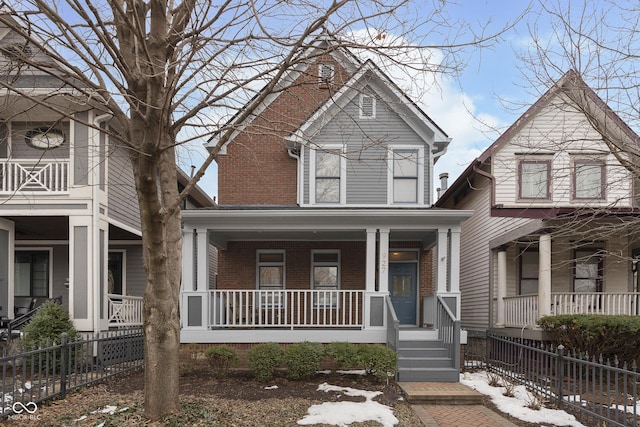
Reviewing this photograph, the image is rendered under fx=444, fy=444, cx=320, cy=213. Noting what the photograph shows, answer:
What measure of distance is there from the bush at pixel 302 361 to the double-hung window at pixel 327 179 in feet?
16.3

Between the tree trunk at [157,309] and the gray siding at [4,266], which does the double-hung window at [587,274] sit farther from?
the gray siding at [4,266]

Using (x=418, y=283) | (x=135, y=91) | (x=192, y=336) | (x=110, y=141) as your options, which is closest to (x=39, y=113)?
(x=110, y=141)

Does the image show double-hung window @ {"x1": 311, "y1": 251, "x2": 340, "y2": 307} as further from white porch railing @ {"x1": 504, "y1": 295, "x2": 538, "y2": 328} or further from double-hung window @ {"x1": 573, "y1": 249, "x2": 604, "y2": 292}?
double-hung window @ {"x1": 573, "y1": 249, "x2": 604, "y2": 292}

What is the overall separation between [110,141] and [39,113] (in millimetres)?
1934

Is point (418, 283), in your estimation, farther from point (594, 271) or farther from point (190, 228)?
point (190, 228)

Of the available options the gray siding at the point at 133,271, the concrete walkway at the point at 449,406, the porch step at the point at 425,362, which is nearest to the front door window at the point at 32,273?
the gray siding at the point at 133,271

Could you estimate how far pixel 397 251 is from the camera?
13.9 metres

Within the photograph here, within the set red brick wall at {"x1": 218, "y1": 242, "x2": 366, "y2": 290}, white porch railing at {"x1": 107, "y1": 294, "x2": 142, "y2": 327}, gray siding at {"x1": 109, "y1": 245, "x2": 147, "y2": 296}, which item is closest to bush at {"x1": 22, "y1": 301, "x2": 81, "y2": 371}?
white porch railing at {"x1": 107, "y1": 294, "x2": 142, "y2": 327}

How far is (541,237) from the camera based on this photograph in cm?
1166

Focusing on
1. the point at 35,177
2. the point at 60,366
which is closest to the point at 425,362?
the point at 60,366

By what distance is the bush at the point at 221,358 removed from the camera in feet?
31.5

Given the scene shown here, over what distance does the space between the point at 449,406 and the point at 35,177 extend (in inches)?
Answer: 425

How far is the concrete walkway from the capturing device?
696 centimetres

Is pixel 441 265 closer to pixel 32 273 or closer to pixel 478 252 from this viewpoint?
pixel 478 252
